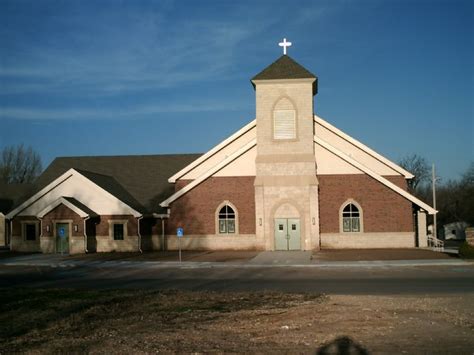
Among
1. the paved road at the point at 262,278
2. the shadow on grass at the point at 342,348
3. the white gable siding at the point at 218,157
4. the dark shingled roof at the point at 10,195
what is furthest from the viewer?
the dark shingled roof at the point at 10,195

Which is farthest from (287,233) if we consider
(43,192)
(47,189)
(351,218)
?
(43,192)

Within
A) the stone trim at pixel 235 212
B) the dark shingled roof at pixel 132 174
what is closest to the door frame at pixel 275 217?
the stone trim at pixel 235 212

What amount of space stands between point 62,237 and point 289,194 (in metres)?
14.7

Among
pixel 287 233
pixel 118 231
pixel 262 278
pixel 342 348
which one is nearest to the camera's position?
pixel 342 348

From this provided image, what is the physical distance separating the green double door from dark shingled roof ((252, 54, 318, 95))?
8.88m

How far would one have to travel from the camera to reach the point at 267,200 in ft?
118

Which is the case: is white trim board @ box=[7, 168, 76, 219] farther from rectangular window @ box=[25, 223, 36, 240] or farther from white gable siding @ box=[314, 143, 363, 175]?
white gable siding @ box=[314, 143, 363, 175]

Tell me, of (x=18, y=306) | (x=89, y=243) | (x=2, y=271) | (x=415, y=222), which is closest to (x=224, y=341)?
(x=18, y=306)

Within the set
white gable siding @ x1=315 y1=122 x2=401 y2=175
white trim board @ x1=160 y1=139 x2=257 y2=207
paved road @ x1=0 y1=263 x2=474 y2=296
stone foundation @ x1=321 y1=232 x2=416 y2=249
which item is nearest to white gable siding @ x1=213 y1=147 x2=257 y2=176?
white trim board @ x1=160 y1=139 x2=257 y2=207

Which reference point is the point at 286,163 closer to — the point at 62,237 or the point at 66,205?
the point at 66,205

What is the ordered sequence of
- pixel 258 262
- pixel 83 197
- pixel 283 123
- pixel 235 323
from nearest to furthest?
pixel 235 323, pixel 258 262, pixel 283 123, pixel 83 197

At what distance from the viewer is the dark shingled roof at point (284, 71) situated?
1449 inches

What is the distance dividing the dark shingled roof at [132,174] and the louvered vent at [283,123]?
9.51 m

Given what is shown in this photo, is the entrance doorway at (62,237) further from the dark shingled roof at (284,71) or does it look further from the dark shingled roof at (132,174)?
the dark shingled roof at (284,71)
